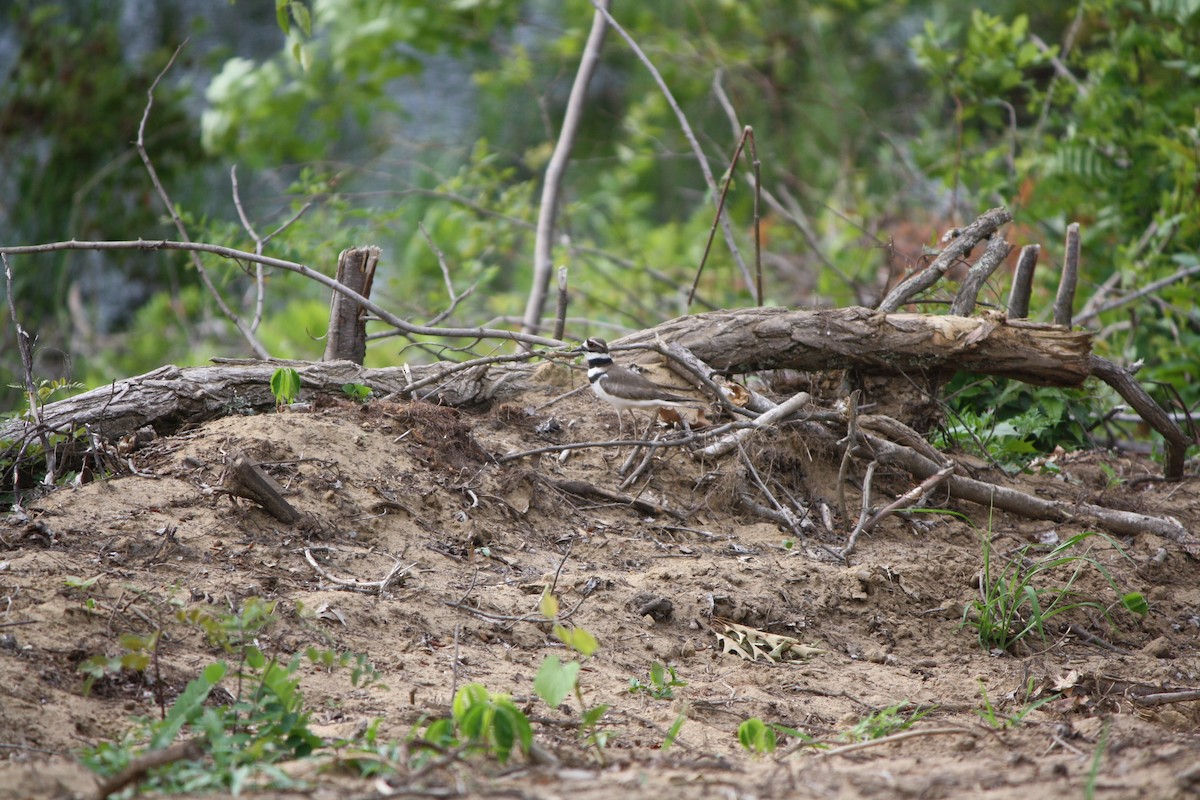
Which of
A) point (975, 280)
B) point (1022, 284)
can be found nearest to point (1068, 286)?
point (1022, 284)

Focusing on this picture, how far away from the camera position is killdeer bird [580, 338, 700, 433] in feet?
15.9

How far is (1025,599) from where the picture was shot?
4234mm

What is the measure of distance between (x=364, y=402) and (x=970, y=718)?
110 inches

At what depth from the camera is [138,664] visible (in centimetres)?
272

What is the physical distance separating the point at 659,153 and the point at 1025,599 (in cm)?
489

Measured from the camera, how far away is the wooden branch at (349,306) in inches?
201

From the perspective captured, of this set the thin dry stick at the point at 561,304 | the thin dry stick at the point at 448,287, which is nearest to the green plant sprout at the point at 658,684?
the thin dry stick at the point at 561,304

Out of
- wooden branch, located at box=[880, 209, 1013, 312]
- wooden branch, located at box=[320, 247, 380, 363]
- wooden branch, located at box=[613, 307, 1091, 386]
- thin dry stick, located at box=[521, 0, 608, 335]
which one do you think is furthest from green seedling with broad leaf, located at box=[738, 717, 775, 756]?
thin dry stick, located at box=[521, 0, 608, 335]

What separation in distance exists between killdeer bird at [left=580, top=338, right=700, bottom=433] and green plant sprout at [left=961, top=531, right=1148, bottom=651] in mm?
1530

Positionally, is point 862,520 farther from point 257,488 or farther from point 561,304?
point 257,488

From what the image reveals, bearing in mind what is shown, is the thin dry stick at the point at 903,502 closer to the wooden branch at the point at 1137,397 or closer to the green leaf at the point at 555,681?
the wooden branch at the point at 1137,397

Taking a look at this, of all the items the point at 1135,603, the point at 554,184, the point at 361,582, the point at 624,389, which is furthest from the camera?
the point at 554,184

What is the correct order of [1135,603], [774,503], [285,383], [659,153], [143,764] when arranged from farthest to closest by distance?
1. [659,153]
2. [774,503]
3. [285,383]
4. [1135,603]
5. [143,764]

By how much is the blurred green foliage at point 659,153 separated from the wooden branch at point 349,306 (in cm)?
42
